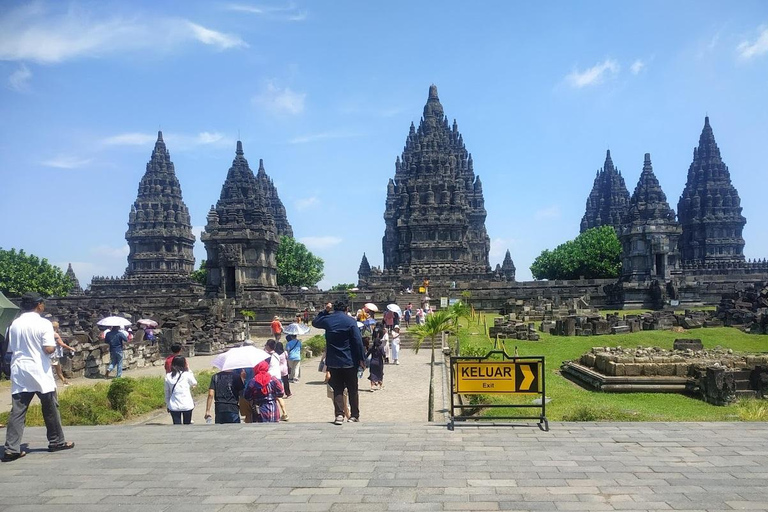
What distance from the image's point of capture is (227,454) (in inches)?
267

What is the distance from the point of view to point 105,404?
459 inches

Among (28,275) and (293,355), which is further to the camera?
(28,275)

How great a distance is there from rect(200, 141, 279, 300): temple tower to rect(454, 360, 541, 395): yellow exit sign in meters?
34.2

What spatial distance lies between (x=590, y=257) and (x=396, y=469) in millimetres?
59150

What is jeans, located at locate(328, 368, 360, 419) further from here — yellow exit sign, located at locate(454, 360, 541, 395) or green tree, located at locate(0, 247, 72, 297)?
green tree, located at locate(0, 247, 72, 297)

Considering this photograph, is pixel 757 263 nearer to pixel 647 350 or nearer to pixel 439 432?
pixel 647 350

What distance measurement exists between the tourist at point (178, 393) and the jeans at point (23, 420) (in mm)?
1870

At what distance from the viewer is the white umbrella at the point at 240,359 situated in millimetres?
8336

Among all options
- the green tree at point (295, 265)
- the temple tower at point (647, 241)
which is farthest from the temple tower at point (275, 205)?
the temple tower at point (647, 241)

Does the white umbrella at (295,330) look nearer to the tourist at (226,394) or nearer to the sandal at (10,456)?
the tourist at (226,394)

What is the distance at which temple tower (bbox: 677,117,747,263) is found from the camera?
66.5 metres

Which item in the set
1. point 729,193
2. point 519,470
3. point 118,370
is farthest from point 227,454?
point 729,193

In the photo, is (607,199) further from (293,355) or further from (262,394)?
(262,394)

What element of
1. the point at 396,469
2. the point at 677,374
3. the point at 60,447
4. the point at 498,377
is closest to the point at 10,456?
the point at 60,447
